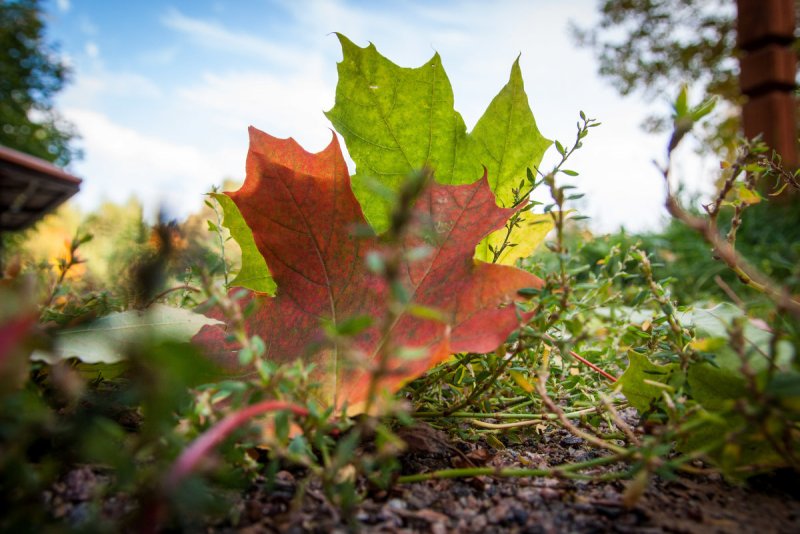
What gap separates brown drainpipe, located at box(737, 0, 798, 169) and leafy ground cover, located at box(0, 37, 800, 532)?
12.6 ft

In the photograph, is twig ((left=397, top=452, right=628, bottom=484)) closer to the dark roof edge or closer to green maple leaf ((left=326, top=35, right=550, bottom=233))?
green maple leaf ((left=326, top=35, right=550, bottom=233))

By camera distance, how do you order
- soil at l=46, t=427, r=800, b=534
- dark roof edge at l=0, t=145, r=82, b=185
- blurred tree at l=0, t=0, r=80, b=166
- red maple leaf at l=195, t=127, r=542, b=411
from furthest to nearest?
blurred tree at l=0, t=0, r=80, b=166 → dark roof edge at l=0, t=145, r=82, b=185 → red maple leaf at l=195, t=127, r=542, b=411 → soil at l=46, t=427, r=800, b=534

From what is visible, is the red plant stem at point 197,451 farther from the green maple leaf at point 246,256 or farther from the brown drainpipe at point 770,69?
the brown drainpipe at point 770,69

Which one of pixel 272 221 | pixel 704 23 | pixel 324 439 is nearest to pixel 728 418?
pixel 324 439

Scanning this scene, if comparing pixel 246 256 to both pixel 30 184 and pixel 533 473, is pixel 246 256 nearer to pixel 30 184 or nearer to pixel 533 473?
pixel 533 473

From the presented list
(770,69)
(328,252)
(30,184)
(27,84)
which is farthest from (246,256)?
(27,84)

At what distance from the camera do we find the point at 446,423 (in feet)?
2.26

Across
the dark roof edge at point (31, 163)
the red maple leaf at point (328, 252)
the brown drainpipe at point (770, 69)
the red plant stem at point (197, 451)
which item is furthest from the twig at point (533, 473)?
the brown drainpipe at point (770, 69)

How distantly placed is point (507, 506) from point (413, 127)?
443 millimetres

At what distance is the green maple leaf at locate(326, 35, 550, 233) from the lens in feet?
2.21

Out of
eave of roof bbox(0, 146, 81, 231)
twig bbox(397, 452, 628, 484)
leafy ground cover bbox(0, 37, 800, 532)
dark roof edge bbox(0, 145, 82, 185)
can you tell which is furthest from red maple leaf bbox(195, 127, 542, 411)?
dark roof edge bbox(0, 145, 82, 185)

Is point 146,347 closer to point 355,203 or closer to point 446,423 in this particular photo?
point 355,203

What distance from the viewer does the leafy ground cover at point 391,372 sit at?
36cm

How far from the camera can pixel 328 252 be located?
60cm
